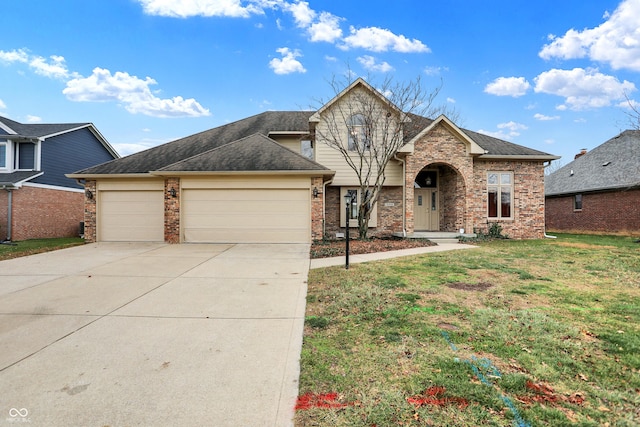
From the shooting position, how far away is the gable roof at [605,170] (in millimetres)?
16344

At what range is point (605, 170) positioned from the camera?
58.5ft

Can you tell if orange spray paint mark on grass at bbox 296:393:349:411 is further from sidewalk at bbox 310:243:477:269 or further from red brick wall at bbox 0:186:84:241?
red brick wall at bbox 0:186:84:241

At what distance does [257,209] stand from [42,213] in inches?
528

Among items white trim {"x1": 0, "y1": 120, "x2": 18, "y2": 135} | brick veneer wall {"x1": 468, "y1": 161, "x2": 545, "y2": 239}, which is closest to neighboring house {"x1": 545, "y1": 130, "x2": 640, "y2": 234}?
brick veneer wall {"x1": 468, "y1": 161, "x2": 545, "y2": 239}

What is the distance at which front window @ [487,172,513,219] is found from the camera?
13.7 m

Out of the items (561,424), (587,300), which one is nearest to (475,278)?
(587,300)

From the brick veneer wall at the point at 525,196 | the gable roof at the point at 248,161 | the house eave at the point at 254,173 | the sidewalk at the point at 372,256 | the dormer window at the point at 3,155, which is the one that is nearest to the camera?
the sidewalk at the point at 372,256

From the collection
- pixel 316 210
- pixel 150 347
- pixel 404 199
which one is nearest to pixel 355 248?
pixel 316 210

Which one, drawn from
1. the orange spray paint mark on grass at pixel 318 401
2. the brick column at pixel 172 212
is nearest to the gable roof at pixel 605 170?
the orange spray paint mark on grass at pixel 318 401

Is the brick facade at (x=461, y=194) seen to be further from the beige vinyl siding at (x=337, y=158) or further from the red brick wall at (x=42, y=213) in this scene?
the red brick wall at (x=42, y=213)

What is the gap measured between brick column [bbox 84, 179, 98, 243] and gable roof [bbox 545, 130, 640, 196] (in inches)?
993

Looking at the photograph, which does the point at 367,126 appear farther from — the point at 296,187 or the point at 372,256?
the point at 372,256

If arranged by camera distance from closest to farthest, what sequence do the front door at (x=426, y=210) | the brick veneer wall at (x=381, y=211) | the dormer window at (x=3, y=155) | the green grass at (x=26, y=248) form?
the green grass at (x=26, y=248)
the brick veneer wall at (x=381, y=211)
the front door at (x=426, y=210)
the dormer window at (x=3, y=155)

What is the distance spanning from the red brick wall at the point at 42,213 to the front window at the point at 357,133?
16469 millimetres
